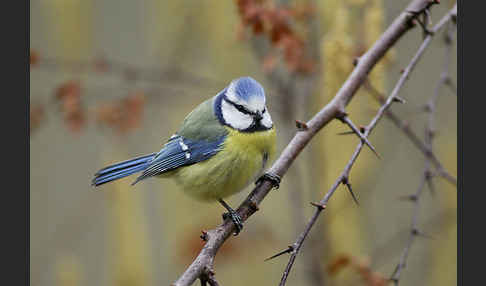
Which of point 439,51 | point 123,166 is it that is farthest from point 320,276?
point 439,51

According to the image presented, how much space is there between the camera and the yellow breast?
98.2 inches

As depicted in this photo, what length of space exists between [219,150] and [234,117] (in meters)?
0.18

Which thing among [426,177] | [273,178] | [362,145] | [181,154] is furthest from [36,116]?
[426,177]

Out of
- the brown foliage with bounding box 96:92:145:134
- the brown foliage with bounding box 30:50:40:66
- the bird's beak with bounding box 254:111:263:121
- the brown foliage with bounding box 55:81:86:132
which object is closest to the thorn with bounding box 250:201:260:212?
the bird's beak with bounding box 254:111:263:121

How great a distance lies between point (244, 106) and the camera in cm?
247

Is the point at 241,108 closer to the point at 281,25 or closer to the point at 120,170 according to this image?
the point at 281,25

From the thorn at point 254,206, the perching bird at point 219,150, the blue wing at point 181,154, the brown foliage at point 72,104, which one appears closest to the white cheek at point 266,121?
the perching bird at point 219,150

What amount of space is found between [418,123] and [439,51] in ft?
2.15

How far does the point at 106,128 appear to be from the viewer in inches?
134

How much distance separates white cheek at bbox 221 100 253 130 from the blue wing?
0.09 meters

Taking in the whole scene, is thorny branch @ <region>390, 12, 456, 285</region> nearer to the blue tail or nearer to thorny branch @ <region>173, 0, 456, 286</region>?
thorny branch @ <region>173, 0, 456, 286</region>

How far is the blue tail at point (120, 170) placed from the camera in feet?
8.57

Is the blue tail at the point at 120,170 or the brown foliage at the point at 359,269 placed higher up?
the blue tail at the point at 120,170

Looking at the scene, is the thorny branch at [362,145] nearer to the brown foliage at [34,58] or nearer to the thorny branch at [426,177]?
the thorny branch at [426,177]
